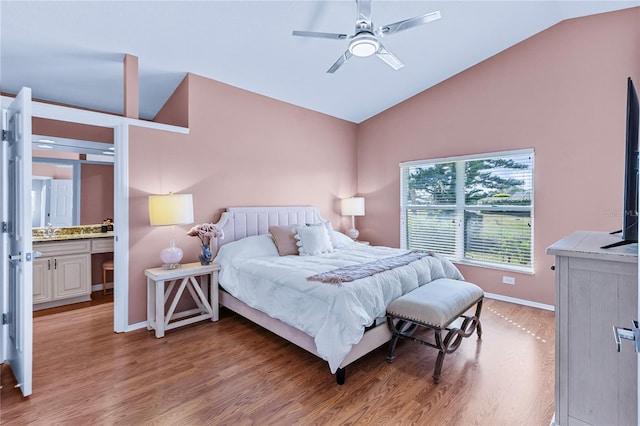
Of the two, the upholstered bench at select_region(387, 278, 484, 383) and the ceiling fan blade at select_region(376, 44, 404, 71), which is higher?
the ceiling fan blade at select_region(376, 44, 404, 71)

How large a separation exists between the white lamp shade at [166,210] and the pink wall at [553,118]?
360 centimetres

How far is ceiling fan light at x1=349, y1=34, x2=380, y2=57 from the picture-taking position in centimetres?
237

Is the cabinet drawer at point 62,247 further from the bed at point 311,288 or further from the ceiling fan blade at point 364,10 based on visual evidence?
the ceiling fan blade at point 364,10

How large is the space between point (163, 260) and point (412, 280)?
2.51 m

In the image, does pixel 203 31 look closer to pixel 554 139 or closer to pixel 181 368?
pixel 181 368

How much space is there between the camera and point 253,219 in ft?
13.5

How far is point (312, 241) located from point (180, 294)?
1520 millimetres

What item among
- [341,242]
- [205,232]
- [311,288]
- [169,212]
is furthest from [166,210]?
[341,242]

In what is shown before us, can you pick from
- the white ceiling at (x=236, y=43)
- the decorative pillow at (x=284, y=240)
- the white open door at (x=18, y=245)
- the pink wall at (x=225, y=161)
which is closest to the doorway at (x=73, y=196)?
the white ceiling at (x=236, y=43)

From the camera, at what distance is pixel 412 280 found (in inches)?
111

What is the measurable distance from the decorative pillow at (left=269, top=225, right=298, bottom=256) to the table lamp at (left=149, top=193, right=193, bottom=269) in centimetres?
99

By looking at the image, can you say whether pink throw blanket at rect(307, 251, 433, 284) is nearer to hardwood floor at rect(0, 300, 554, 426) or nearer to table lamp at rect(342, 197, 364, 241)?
hardwood floor at rect(0, 300, 554, 426)

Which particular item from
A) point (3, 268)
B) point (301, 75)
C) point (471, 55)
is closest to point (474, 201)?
point (471, 55)

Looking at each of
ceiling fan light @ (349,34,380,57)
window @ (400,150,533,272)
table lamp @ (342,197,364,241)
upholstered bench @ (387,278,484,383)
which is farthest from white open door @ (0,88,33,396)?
window @ (400,150,533,272)
